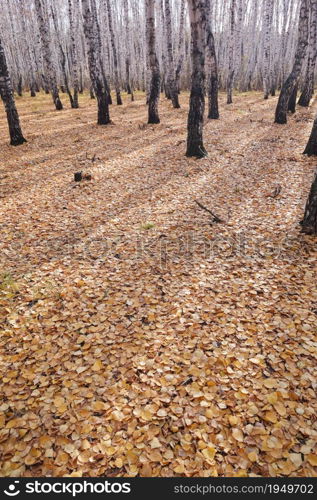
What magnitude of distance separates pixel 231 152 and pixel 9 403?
974cm

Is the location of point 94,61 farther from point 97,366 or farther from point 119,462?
point 119,462

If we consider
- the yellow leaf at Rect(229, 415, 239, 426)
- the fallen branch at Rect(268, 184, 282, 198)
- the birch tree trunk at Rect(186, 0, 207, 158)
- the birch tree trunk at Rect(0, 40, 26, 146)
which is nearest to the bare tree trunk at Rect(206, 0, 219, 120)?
the birch tree trunk at Rect(186, 0, 207, 158)

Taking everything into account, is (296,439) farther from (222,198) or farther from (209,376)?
(222,198)

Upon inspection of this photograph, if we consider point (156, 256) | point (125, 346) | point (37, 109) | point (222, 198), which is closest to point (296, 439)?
point (125, 346)

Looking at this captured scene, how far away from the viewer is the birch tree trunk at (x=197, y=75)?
7686 mm

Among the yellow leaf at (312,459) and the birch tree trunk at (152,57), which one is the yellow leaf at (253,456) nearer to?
the yellow leaf at (312,459)

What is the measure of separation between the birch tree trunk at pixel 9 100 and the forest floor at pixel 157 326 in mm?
3421

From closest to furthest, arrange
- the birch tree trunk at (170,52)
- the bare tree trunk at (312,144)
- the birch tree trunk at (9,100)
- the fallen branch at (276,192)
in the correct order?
the fallen branch at (276,192), the bare tree trunk at (312,144), the birch tree trunk at (9,100), the birch tree trunk at (170,52)

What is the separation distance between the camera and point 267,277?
4.71 meters

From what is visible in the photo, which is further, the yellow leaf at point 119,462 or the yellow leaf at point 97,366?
the yellow leaf at point 97,366

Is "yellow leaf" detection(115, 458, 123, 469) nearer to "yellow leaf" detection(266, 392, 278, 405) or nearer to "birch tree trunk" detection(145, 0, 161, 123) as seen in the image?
"yellow leaf" detection(266, 392, 278, 405)

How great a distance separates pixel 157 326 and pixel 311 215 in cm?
359

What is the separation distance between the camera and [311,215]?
5.52 m

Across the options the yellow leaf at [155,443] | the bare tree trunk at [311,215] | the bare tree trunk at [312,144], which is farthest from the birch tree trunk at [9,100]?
the yellow leaf at [155,443]
